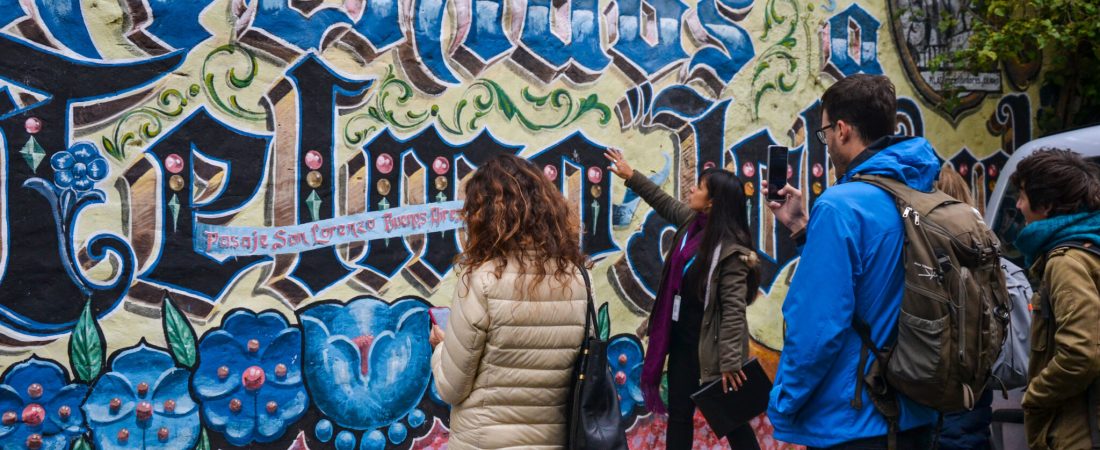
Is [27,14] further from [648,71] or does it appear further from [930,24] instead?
[930,24]

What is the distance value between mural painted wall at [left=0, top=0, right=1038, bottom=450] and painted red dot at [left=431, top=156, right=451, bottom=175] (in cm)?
3

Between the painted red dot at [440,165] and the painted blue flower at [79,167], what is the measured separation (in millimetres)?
1657

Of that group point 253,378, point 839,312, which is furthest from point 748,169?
point 839,312

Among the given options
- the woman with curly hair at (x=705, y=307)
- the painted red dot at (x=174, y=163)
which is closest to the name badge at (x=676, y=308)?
the woman with curly hair at (x=705, y=307)

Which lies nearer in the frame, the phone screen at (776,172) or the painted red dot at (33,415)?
the phone screen at (776,172)

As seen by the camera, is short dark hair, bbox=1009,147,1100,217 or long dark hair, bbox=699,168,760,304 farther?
long dark hair, bbox=699,168,760,304

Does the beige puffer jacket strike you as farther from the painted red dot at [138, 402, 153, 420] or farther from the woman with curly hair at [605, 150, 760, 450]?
the painted red dot at [138, 402, 153, 420]

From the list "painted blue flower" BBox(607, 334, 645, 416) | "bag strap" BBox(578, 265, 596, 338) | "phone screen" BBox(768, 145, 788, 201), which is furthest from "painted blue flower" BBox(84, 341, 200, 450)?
"phone screen" BBox(768, 145, 788, 201)

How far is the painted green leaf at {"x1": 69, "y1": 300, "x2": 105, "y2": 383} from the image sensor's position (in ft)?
15.2

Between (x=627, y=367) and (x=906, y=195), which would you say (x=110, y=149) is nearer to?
(x=627, y=367)

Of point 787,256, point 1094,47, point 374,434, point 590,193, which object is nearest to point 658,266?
point 590,193

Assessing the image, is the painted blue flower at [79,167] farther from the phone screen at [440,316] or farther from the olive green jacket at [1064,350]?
the olive green jacket at [1064,350]

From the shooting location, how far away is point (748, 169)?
6715mm

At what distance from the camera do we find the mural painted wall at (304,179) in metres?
4.64
